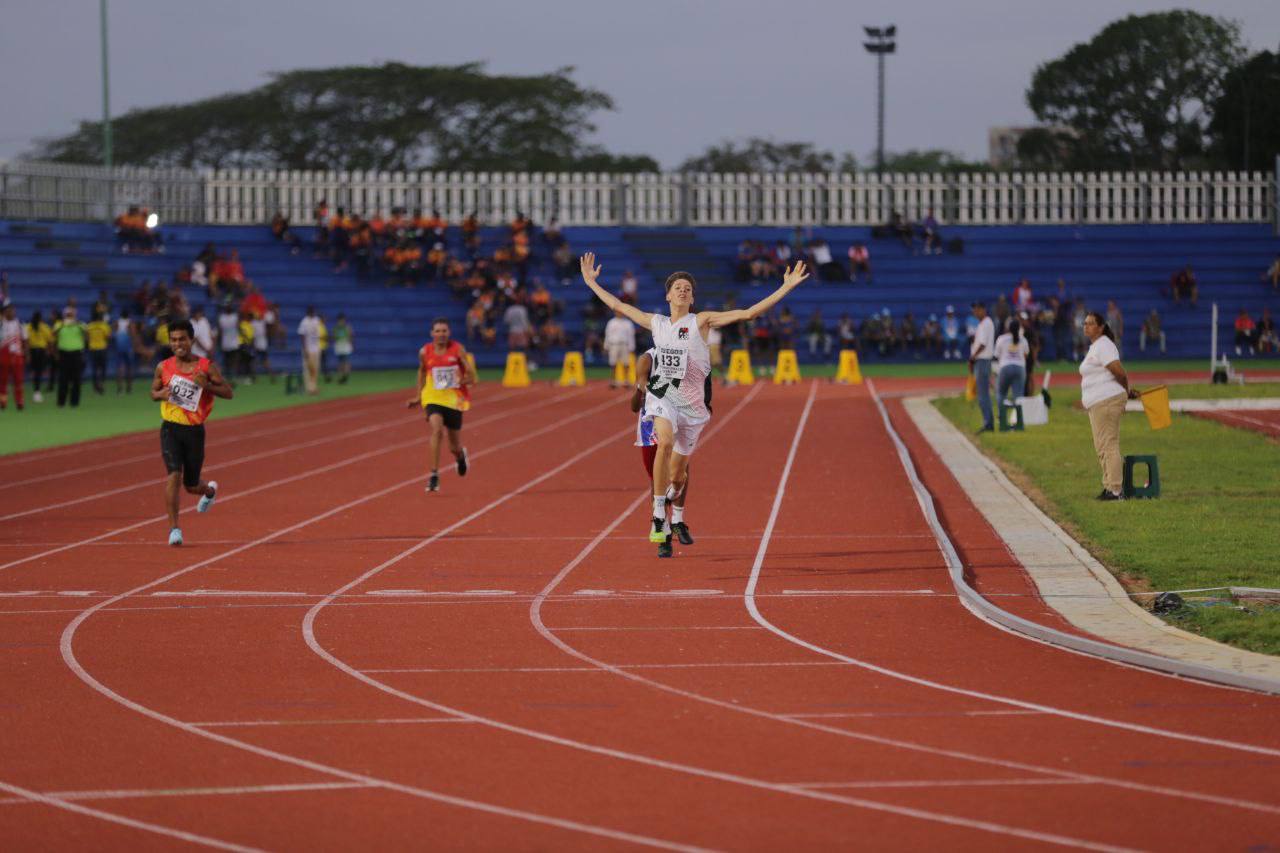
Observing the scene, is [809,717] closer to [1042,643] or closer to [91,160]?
[1042,643]

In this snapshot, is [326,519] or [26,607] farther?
[326,519]

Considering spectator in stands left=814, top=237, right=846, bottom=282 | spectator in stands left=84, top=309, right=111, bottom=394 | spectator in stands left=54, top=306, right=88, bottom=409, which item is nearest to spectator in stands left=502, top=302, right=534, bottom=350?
spectator in stands left=814, top=237, right=846, bottom=282

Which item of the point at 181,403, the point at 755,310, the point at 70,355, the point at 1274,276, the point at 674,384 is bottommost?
the point at 70,355

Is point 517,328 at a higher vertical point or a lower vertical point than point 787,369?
higher

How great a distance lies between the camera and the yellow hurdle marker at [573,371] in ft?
142

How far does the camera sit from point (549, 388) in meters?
41.7

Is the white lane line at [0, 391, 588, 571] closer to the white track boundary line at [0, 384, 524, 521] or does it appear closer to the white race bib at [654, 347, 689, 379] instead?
the white track boundary line at [0, 384, 524, 521]

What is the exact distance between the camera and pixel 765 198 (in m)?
57.0

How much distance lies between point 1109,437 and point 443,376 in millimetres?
6727

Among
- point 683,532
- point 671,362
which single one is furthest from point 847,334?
point 671,362

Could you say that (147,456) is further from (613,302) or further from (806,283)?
(806,283)

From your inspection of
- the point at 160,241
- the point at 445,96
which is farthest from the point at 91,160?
the point at 160,241

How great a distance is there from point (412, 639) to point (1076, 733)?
13.2 ft

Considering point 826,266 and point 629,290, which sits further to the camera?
point 826,266
